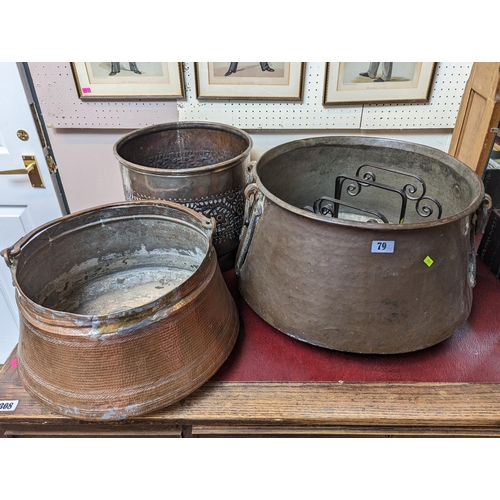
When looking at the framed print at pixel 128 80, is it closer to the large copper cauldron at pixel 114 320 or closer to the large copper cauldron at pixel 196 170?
the large copper cauldron at pixel 196 170

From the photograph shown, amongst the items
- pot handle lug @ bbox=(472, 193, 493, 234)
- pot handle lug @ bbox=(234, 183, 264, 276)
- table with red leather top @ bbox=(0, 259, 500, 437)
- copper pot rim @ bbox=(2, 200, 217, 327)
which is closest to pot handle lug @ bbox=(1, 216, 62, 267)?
copper pot rim @ bbox=(2, 200, 217, 327)

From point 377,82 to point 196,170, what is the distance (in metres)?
0.73

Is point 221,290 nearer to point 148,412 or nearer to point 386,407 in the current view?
point 148,412

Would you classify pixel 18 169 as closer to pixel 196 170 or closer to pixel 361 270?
pixel 196 170

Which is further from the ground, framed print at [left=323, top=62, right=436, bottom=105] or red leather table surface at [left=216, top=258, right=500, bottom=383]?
framed print at [left=323, top=62, right=436, bottom=105]

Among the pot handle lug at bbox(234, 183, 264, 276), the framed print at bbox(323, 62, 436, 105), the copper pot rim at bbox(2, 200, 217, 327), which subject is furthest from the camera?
the framed print at bbox(323, 62, 436, 105)

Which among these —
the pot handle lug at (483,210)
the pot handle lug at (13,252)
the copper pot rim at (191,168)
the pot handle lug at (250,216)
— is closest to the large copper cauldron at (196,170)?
the copper pot rim at (191,168)

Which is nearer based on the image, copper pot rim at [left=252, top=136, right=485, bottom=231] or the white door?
copper pot rim at [left=252, top=136, right=485, bottom=231]

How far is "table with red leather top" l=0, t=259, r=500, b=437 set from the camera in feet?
2.66

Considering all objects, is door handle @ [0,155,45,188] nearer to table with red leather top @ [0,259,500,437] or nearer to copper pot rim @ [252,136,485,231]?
table with red leather top @ [0,259,500,437]

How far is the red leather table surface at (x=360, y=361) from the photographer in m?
0.88

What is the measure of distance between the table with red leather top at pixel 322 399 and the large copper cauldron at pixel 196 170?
0.37m

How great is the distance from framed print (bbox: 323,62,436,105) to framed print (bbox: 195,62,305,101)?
11 centimetres

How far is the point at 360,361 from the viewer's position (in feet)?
3.00
